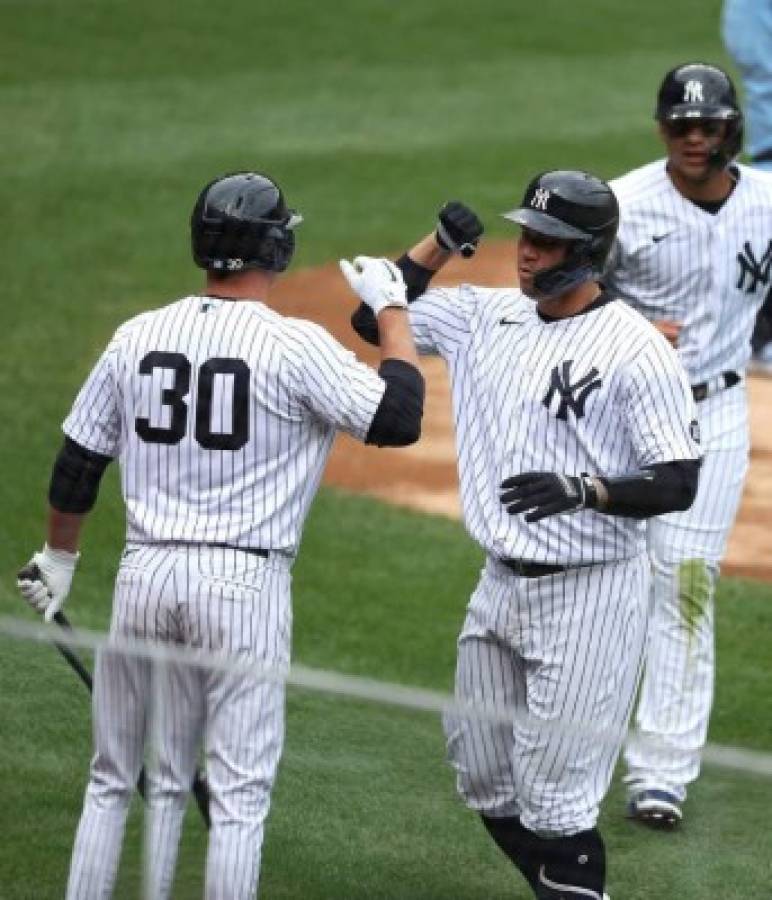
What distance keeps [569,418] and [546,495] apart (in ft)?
1.19

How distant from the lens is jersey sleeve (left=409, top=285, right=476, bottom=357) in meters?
5.86

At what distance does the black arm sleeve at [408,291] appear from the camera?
19.5 ft

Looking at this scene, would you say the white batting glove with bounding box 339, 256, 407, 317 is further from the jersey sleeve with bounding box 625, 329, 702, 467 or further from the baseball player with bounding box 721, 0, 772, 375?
the baseball player with bounding box 721, 0, 772, 375

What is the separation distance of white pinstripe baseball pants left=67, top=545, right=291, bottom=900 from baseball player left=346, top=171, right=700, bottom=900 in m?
0.59

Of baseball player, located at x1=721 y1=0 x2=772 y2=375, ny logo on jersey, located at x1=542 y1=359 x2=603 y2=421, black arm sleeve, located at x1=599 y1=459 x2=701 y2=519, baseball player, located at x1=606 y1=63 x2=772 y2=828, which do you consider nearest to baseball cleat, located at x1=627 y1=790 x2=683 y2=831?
baseball player, located at x1=606 y1=63 x2=772 y2=828

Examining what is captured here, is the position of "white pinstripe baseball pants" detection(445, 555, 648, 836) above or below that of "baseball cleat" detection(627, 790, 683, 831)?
above

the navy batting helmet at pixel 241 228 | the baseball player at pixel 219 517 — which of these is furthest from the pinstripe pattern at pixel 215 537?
the navy batting helmet at pixel 241 228

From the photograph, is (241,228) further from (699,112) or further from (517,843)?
(699,112)

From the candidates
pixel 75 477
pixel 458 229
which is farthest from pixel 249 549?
pixel 458 229

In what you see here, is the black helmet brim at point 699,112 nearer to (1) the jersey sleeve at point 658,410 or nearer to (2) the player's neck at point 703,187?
(2) the player's neck at point 703,187

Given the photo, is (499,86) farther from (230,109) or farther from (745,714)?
(745,714)

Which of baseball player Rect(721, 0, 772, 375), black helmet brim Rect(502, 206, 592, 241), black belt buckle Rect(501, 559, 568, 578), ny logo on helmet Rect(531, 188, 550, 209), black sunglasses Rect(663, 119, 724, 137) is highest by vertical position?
baseball player Rect(721, 0, 772, 375)

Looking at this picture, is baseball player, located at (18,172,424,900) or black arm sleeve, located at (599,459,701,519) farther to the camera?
black arm sleeve, located at (599,459,701,519)

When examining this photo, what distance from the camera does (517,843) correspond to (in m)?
5.81
